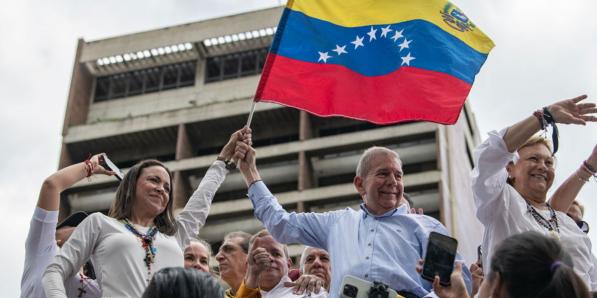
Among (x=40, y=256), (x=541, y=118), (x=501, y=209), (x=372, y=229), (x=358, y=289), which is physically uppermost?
(x=541, y=118)

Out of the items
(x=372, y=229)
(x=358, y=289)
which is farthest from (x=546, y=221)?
(x=358, y=289)

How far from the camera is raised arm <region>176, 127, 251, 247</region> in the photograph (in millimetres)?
5805

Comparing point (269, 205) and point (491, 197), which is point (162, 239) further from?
point (491, 197)

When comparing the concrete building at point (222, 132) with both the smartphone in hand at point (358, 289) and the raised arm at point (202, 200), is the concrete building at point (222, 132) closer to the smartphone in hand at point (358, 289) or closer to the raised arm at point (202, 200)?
the raised arm at point (202, 200)

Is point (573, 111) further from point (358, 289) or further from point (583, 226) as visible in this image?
point (358, 289)

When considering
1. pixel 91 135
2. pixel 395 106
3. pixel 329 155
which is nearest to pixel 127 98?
pixel 91 135

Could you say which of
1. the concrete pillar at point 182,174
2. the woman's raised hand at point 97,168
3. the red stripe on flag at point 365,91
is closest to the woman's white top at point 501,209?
the red stripe on flag at point 365,91

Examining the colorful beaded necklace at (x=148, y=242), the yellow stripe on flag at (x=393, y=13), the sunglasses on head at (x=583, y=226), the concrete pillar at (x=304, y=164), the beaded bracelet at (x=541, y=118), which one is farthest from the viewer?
the concrete pillar at (x=304, y=164)

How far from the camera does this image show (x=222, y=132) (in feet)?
141

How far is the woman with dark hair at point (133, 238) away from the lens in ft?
16.5

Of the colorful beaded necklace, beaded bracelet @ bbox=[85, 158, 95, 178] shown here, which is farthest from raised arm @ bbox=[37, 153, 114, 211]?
the colorful beaded necklace

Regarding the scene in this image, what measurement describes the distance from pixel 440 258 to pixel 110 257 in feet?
6.57

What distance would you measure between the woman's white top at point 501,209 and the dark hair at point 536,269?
2.05 metres

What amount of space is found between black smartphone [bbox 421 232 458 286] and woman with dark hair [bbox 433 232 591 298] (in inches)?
20.7
